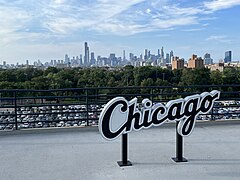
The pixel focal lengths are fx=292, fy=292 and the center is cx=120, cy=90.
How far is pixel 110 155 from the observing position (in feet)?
13.7

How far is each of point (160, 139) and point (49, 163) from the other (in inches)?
82.6

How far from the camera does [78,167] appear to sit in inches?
143

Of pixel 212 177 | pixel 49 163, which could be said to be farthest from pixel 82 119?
pixel 212 177

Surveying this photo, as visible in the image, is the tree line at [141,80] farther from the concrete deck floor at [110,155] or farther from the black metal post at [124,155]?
the black metal post at [124,155]

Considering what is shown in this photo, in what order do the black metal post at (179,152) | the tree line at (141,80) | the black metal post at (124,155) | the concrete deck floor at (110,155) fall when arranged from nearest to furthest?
the concrete deck floor at (110,155)
the black metal post at (124,155)
the black metal post at (179,152)
the tree line at (141,80)

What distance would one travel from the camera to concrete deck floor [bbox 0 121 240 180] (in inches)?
134

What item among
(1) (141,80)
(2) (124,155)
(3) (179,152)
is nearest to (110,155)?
(2) (124,155)

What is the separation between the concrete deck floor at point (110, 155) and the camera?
3408 millimetres

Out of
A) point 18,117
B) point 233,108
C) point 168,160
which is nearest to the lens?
point 168,160

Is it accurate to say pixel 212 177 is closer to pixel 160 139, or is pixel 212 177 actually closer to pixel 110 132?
pixel 110 132

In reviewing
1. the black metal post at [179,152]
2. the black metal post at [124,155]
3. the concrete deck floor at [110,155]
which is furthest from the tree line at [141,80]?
the black metal post at [124,155]

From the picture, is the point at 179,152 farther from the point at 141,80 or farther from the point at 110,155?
the point at 141,80

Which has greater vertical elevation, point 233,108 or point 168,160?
point 233,108

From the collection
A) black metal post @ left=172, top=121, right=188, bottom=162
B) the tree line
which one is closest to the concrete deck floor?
black metal post @ left=172, top=121, right=188, bottom=162
